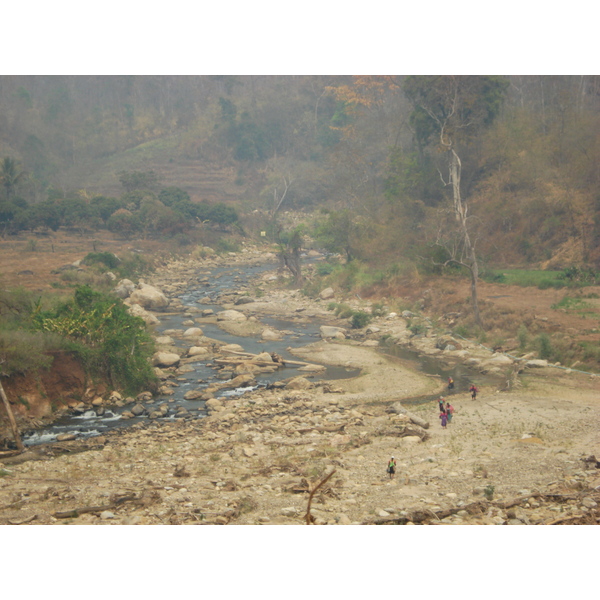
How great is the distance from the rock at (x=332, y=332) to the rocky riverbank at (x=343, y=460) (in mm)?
4342

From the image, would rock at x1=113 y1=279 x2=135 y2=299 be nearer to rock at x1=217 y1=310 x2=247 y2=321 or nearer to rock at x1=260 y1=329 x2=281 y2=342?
rock at x1=217 y1=310 x2=247 y2=321

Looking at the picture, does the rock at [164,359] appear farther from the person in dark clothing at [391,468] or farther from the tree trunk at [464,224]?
the tree trunk at [464,224]

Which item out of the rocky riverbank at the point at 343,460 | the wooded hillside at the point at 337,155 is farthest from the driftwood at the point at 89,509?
the wooded hillside at the point at 337,155

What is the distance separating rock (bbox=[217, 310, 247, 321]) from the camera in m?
24.4

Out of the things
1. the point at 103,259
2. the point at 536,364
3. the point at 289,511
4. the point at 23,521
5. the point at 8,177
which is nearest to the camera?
the point at 23,521

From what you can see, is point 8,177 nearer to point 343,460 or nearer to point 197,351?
point 197,351

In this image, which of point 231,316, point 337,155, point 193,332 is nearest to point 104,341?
point 193,332

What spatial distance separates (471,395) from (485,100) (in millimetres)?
21255

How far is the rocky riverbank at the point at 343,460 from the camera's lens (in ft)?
28.6

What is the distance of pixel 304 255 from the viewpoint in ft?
138

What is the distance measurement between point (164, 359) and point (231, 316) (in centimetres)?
687

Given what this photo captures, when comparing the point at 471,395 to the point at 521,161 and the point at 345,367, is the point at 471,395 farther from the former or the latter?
the point at 521,161

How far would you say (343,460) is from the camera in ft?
36.4

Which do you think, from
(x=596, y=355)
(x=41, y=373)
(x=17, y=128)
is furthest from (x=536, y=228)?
(x=17, y=128)
